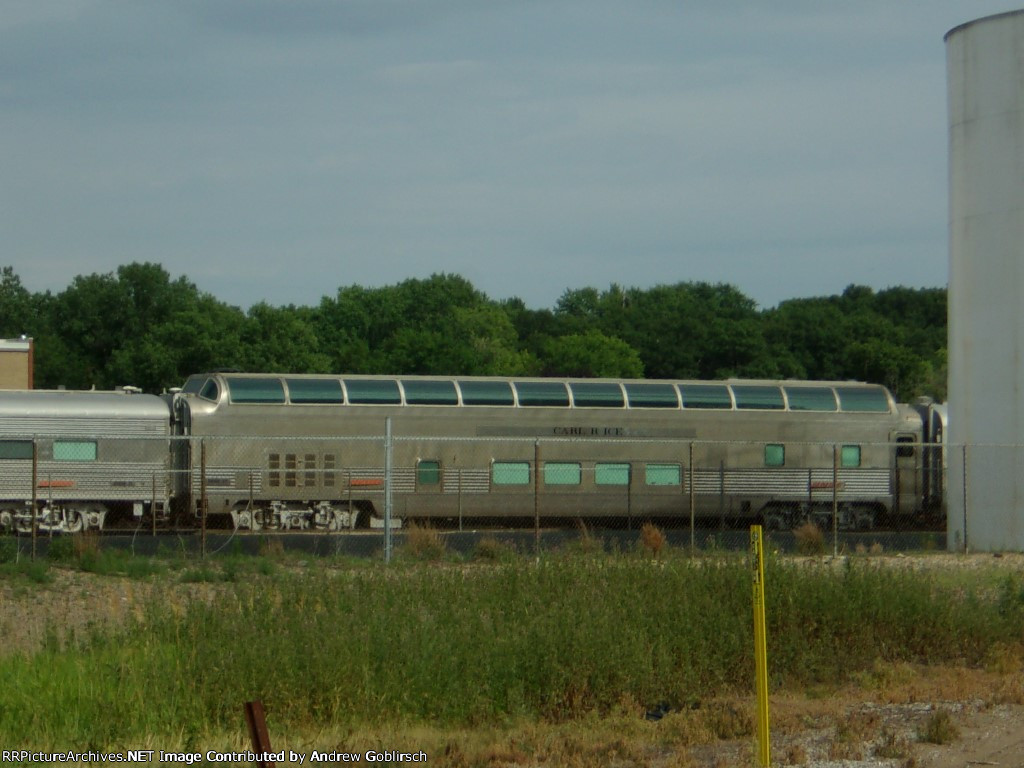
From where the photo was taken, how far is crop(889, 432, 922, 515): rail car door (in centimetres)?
3073

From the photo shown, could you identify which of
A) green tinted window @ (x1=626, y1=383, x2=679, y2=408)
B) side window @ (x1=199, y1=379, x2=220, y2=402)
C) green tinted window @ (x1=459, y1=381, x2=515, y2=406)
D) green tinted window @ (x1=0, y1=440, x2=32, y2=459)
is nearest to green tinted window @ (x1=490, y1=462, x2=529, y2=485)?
green tinted window @ (x1=459, y1=381, x2=515, y2=406)

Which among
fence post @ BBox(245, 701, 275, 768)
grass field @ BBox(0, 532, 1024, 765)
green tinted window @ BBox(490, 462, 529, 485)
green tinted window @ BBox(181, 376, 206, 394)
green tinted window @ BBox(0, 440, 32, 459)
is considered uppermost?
green tinted window @ BBox(181, 376, 206, 394)

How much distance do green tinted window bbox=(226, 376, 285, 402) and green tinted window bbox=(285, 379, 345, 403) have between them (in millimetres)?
242

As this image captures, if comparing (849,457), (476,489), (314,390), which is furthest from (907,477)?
(314,390)

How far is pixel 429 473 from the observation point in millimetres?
28422

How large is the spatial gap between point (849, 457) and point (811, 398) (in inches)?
66.5

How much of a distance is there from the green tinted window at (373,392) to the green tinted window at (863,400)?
1090 cm

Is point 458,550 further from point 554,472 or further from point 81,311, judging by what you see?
point 81,311

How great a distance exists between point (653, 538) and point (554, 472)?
8627mm

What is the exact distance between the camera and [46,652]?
33.7ft

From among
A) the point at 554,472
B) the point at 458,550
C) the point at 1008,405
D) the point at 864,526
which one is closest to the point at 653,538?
the point at 458,550

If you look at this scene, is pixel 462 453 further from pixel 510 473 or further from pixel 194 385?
pixel 194 385

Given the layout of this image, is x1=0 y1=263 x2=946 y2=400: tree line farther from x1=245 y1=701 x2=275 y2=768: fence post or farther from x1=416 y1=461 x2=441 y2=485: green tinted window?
x1=245 y1=701 x2=275 y2=768: fence post

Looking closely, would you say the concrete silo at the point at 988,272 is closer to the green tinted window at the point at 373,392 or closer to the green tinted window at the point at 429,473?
the green tinted window at the point at 429,473
